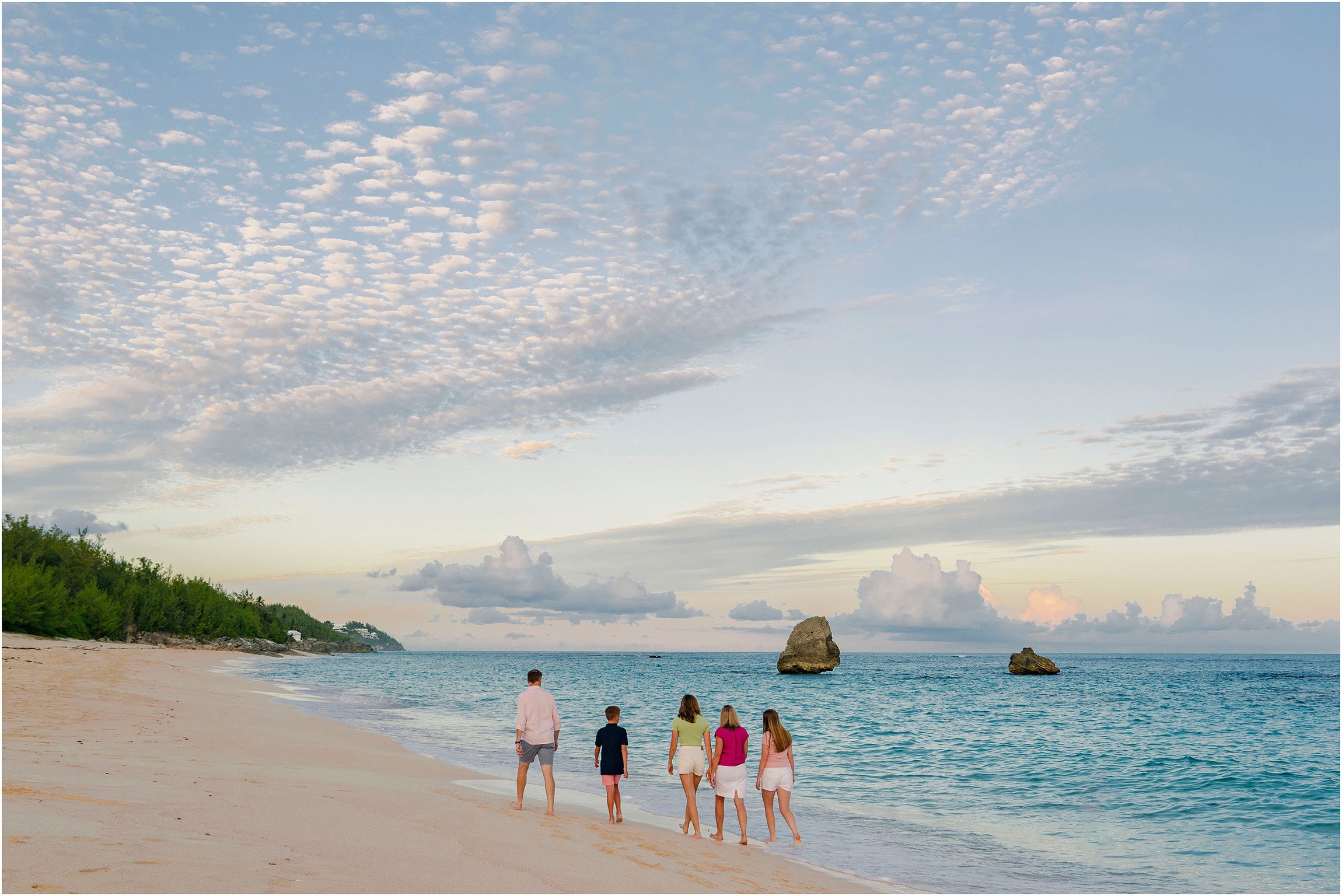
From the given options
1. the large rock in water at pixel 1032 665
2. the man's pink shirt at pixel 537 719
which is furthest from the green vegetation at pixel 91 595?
the large rock in water at pixel 1032 665

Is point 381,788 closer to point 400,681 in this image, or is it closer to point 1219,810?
point 1219,810

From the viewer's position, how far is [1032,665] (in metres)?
113

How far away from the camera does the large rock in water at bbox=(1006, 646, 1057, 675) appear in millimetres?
112062

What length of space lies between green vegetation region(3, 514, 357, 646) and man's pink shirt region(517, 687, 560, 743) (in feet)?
221

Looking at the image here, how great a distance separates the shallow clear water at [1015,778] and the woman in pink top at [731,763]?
4.28 feet

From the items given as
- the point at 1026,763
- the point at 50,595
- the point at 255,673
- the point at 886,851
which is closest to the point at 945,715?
the point at 1026,763

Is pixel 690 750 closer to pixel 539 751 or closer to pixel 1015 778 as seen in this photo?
pixel 539 751

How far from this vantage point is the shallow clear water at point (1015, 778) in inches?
599

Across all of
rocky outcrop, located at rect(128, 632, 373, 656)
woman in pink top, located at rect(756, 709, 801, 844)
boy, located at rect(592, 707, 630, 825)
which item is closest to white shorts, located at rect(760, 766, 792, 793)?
woman in pink top, located at rect(756, 709, 801, 844)

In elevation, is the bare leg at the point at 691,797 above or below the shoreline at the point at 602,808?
above

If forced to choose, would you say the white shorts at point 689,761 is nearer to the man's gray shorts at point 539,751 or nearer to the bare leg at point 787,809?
the bare leg at point 787,809

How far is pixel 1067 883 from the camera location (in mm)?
13727

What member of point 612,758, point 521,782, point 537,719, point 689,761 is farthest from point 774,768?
point 521,782

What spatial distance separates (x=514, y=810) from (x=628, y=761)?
14.0 metres
